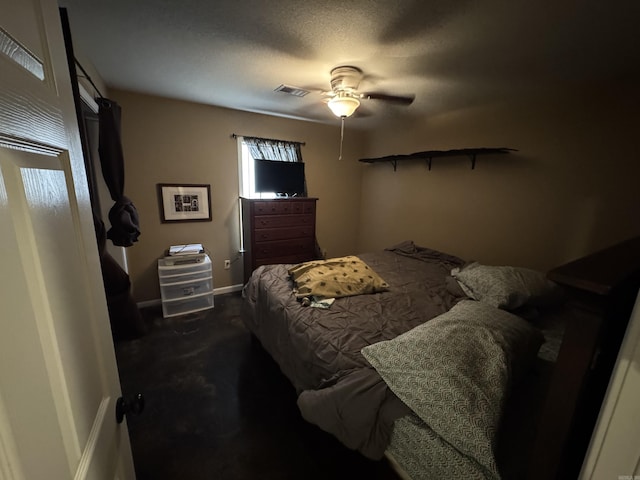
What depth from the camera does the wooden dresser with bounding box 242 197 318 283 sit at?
10.7 ft

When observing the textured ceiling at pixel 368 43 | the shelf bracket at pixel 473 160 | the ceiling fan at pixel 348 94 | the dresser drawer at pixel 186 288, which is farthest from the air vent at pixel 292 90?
A: the dresser drawer at pixel 186 288

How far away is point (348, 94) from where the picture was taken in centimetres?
216

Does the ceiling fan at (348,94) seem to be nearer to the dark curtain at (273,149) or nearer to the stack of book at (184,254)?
the dark curtain at (273,149)

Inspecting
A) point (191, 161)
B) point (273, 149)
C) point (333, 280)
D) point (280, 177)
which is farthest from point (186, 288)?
point (273, 149)

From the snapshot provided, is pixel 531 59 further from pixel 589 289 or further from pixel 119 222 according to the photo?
pixel 119 222

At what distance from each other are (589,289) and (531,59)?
207 centimetres

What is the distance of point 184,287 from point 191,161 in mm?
1477

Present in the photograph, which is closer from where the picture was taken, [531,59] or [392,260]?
[531,59]

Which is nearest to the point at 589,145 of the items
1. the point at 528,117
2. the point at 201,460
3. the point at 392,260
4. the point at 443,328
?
the point at 528,117

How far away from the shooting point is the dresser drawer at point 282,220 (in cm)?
328

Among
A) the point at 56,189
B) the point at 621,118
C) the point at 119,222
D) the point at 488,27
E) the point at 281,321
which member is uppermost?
the point at 488,27

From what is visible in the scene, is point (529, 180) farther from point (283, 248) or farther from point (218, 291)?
point (218, 291)

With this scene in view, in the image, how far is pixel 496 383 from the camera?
2.94 feet

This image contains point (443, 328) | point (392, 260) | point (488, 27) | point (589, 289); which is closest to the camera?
point (589, 289)
